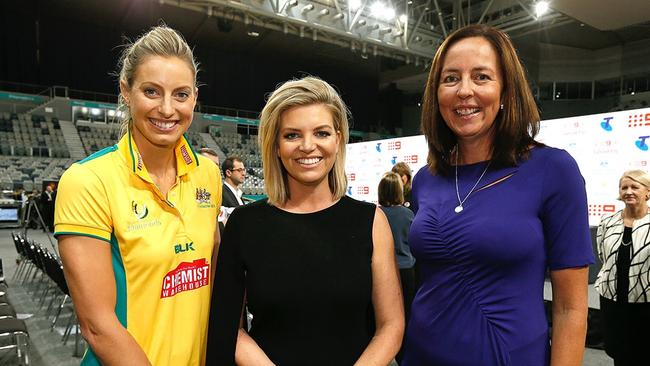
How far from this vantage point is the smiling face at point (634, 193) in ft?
9.02

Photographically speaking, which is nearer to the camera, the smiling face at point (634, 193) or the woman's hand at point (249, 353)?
the woman's hand at point (249, 353)

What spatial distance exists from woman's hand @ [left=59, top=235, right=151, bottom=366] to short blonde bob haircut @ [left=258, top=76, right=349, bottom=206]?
47 centimetres

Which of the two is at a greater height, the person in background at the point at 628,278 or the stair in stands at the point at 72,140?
the stair in stands at the point at 72,140

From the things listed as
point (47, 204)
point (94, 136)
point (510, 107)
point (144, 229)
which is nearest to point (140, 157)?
point (144, 229)

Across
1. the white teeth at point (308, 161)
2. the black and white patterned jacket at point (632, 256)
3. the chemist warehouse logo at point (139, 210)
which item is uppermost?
the white teeth at point (308, 161)

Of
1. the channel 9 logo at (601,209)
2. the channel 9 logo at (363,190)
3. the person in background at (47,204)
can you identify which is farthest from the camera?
the person in background at (47,204)

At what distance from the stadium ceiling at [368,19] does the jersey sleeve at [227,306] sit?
30.0ft

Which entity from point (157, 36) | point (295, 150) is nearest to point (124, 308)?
point (295, 150)

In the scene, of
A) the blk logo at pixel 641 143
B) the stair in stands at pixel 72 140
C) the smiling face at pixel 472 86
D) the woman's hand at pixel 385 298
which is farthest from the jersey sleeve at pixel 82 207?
the stair in stands at pixel 72 140

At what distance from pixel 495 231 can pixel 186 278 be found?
845 millimetres

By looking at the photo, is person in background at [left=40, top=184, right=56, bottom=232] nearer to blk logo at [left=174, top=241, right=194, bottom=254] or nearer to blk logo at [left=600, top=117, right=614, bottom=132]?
blk logo at [left=174, top=241, right=194, bottom=254]

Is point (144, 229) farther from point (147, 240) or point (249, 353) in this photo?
point (249, 353)

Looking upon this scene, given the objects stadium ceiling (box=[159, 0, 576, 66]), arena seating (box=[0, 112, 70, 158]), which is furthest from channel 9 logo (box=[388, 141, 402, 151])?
arena seating (box=[0, 112, 70, 158])

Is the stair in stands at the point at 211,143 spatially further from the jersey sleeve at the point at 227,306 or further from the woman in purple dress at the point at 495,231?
the woman in purple dress at the point at 495,231
